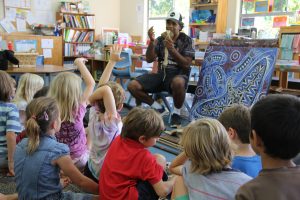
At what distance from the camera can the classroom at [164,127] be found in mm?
872

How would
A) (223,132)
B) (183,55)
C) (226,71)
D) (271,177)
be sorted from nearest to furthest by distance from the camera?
(271,177) → (223,132) → (226,71) → (183,55)

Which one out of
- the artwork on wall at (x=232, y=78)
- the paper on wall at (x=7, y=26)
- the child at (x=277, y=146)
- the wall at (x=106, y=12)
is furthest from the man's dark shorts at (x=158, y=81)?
the wall at (x=106, y=12)

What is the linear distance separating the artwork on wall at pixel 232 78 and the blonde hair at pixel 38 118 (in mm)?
1832

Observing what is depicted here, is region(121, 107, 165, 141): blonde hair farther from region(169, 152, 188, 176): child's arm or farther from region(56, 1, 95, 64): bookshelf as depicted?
region(56, 1, 95, 64): bookshelf

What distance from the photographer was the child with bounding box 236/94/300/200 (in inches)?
31.6

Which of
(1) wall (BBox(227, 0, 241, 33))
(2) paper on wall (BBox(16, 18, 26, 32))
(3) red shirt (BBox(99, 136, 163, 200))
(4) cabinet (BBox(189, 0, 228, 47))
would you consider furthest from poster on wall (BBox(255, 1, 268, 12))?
(3) red shirt (BBox(99, 136, 163, 200))

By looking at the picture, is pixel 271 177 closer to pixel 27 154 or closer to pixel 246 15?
pixel 27 154

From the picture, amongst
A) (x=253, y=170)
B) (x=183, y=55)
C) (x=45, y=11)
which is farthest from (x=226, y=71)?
(x=45, y=11)

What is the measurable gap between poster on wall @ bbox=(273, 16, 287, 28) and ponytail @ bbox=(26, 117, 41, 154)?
17.4 ft

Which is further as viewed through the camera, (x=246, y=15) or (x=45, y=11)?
(x=45, y=11)

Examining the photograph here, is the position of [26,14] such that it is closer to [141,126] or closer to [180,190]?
[141,126]

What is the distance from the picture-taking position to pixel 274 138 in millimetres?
834

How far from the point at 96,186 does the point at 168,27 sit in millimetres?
2419

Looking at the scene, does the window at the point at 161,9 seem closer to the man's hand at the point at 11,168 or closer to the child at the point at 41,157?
the man's hand at the point at 11,168
